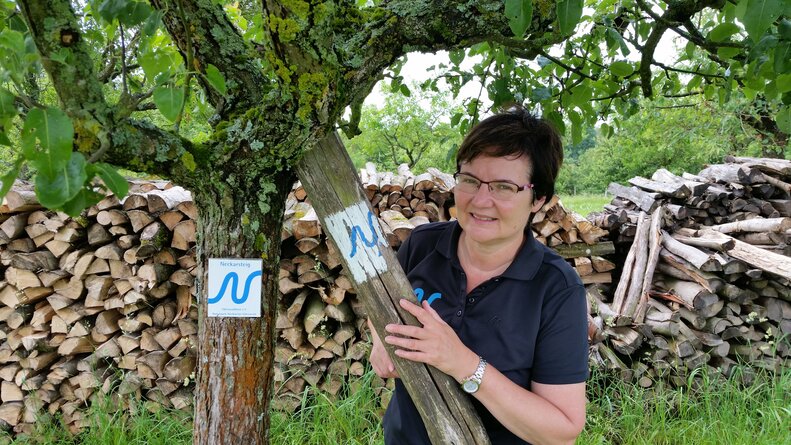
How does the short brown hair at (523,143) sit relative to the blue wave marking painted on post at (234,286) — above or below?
above

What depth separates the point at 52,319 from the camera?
10.7ft

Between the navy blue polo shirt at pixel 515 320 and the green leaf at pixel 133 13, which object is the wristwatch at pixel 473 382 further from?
the green leaf at pixel 133 13

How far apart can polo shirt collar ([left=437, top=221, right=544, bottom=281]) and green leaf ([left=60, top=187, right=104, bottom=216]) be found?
1.10 meters

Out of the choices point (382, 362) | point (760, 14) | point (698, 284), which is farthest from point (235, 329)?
point (698, 284)

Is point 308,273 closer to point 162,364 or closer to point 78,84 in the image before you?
point 162,364

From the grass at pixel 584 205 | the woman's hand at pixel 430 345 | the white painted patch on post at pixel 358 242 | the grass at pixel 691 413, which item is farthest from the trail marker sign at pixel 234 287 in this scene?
the grass at pixel 584 205

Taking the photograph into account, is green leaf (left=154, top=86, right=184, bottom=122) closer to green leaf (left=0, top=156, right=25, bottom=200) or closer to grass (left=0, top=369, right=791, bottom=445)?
green leaf (left=0, top=156, right=25, bottom=200)

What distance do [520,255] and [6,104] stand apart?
132 cm

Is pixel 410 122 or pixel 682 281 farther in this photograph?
pixel 410 122

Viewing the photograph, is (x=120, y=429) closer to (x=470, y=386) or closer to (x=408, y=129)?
(x=470, y=386)

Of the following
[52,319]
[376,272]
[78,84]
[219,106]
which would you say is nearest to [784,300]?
[376,272]

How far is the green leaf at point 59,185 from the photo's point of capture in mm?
691

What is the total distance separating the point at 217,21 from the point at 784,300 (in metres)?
4.52

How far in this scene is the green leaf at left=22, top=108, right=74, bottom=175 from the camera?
0.68 meters
